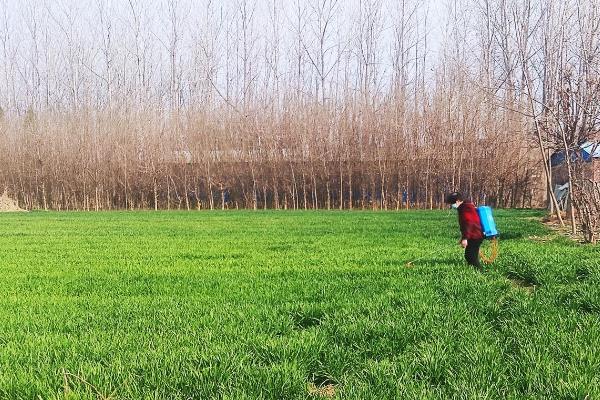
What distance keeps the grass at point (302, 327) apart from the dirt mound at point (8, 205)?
2729cm

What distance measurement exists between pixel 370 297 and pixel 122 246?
806 cm

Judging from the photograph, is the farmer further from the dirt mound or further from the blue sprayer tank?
the dirt mound

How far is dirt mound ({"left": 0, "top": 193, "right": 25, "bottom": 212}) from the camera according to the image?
3394 centimetres

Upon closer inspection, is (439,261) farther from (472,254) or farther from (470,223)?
(470,223)

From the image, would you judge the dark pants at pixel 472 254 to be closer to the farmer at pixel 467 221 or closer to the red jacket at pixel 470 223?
the farmer at pixel 467 221

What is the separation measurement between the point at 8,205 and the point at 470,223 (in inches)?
1348

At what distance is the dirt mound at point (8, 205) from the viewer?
111 ft

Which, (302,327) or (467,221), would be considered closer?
(302,327)

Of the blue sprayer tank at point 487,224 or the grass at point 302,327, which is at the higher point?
the blue sprayer tank at point 487,224

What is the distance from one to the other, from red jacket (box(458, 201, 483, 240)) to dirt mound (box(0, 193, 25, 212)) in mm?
33277

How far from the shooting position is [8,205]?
34438mm

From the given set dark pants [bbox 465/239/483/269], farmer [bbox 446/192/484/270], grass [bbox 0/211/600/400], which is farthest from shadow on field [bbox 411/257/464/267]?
farmer [bbox 446/192/484/270]

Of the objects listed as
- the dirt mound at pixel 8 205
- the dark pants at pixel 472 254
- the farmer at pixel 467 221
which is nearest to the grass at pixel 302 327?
the dark pants at pixel 472 254

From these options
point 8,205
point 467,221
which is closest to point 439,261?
point 467,221
